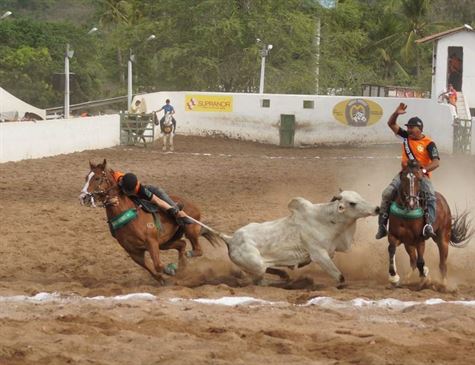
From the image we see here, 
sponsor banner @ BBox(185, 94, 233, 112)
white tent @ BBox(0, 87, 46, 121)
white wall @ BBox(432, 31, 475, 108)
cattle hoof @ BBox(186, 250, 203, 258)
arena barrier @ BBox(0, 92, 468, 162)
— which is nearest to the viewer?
cattle hoof @ BBox(186, 250, 203, 258)

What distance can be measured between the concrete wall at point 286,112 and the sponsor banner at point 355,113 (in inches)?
3.5

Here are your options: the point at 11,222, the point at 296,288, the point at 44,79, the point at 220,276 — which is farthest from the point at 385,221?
the point at 44,79

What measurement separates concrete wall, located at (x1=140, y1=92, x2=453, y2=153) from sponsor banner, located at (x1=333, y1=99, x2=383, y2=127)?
89 millimetres

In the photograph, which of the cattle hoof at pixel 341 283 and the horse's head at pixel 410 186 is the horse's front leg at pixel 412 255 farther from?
the cattle hoof at pixel 341 283

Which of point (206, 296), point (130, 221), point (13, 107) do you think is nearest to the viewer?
point (206, 296)

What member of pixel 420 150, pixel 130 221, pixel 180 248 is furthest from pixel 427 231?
pixel 130 221

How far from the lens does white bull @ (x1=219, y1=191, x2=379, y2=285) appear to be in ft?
42.2

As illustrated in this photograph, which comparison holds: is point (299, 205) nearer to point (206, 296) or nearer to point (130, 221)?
point (206, 296)

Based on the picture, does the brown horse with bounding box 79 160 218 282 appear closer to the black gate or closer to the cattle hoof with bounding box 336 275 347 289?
the cattle hoof with bounding box 336 275 347 289

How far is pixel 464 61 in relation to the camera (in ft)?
153

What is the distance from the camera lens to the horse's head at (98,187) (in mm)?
12625

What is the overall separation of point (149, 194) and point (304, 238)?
1884 mm

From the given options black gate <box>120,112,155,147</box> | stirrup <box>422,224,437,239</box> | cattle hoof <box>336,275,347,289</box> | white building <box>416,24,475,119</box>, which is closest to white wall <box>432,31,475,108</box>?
white building <box>416,24,475,119</box>

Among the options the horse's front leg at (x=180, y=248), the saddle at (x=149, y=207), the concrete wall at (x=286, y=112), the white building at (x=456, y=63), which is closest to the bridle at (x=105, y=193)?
the saddle at (x=149, y=207)
